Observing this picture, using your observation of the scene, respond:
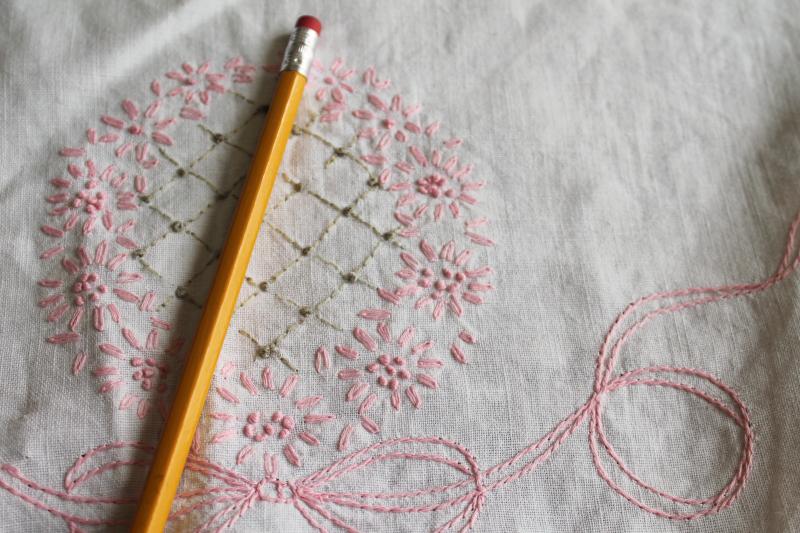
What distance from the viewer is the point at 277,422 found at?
521 millimetres

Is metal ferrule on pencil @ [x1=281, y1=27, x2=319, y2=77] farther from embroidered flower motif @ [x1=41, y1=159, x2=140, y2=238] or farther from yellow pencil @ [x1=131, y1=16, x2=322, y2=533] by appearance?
embroidered flower motif @ [x1=41, y1=159, x2=140, y2=238]

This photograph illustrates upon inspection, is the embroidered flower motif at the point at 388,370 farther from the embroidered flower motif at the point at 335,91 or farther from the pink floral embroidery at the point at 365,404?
the embroidered flower motif at the point at 335,91

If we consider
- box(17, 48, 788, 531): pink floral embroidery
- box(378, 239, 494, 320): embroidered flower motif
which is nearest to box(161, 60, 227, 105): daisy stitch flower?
box(17, 48, 788, 531): pink floral embroidery

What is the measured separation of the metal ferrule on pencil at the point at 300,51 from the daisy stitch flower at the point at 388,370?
0.80 ft

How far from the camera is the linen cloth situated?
51 centimetres

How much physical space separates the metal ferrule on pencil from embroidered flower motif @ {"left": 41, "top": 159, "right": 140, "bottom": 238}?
0.53 feet

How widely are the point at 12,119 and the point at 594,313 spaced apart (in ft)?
1.69

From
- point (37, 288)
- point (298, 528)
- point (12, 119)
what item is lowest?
point (298, 528)

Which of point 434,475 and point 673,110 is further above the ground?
point 673,110

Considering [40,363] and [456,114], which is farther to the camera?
[456,114]

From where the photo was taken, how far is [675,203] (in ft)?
2.01

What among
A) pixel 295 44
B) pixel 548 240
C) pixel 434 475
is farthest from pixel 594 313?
pixel 295 44

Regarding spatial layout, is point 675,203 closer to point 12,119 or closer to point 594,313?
point 594,313

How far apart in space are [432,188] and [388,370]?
163 millimetres
